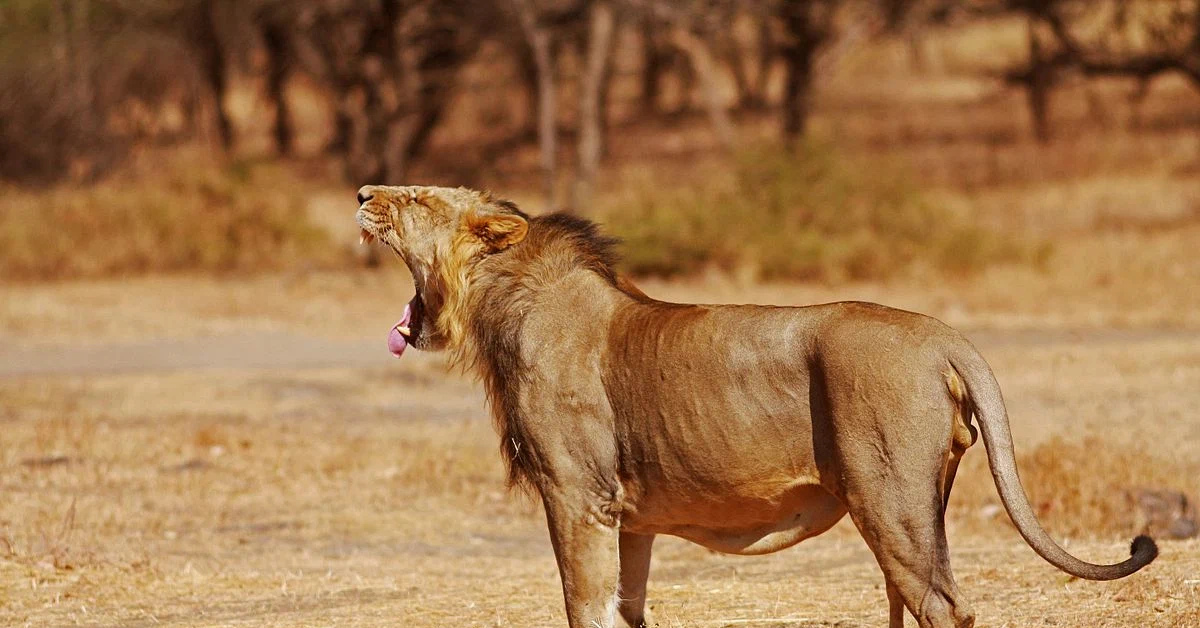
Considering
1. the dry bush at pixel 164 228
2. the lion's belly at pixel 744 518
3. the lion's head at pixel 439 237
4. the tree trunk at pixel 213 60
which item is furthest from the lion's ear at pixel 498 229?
the tree trunk at pixel 213 60

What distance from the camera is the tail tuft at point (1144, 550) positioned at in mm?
4961

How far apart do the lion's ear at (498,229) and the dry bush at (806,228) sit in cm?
1484

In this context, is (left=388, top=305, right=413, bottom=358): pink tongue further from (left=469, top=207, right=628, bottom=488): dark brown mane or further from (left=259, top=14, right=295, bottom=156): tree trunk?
(left=259, top=14, right=295, bottom=156): tree trunk

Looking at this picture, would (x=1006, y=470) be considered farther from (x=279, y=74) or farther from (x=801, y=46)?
(x=279, y=74)

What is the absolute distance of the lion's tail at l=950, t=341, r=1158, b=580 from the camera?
16.5 ft

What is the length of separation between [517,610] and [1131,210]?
20888 millimetres

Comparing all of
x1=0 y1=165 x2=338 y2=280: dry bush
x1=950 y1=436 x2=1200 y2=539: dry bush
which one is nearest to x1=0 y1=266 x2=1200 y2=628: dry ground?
x1=950 y1=436 x2=1200 y2=539: dry bush

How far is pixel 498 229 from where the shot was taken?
581 centimetres

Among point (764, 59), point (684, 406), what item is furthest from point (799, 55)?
point (684, 406)

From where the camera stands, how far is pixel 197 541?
914 cm

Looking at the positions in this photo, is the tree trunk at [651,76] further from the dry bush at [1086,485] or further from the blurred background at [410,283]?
the dry bush at [1086,485]

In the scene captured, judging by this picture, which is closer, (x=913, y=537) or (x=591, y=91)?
(x=913, y=537)

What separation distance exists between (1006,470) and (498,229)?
1.93m

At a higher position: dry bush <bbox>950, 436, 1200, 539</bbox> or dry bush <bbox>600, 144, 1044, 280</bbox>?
dry bush <bbox>600, 144, 1044, 280</bbox>
